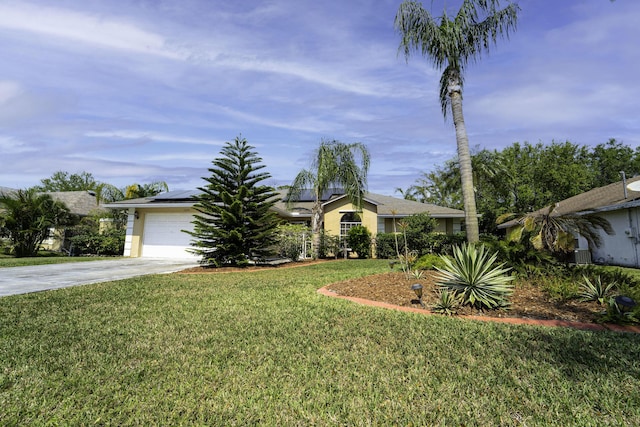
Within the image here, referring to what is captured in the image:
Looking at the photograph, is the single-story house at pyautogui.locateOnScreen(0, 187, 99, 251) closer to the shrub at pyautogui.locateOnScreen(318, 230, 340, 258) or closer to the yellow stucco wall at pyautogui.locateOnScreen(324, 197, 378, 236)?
the yellow stucco wall at pyautogui.locateOnScreen(324, 197, 378, 236)

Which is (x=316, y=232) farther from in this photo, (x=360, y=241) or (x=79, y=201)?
(x=79, y=201)

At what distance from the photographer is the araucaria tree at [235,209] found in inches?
463

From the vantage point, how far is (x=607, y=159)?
32.3m

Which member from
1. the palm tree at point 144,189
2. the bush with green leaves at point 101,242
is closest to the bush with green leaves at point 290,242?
the bush with green leaves at point 101,242

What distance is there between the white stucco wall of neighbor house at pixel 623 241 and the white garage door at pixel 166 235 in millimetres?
18444

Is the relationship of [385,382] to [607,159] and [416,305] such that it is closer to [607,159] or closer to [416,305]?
[416,305]

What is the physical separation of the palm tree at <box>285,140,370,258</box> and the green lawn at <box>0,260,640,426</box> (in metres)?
11.3

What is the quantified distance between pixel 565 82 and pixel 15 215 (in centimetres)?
2671

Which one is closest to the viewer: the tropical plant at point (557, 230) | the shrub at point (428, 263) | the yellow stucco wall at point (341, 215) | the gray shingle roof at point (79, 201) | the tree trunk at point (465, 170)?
the tropical plant at point (557, 230)

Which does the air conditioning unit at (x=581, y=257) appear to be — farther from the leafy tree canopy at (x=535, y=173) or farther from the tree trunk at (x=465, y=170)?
the leafy tree canopy at (x=535, y=173)

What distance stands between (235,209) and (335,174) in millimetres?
6679

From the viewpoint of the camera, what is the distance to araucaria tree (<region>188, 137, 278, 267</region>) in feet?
38.5

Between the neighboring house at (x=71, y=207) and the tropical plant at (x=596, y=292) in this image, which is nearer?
the tropical plant at (x=596, y=292)

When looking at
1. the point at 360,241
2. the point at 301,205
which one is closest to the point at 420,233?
the point at 360,241
